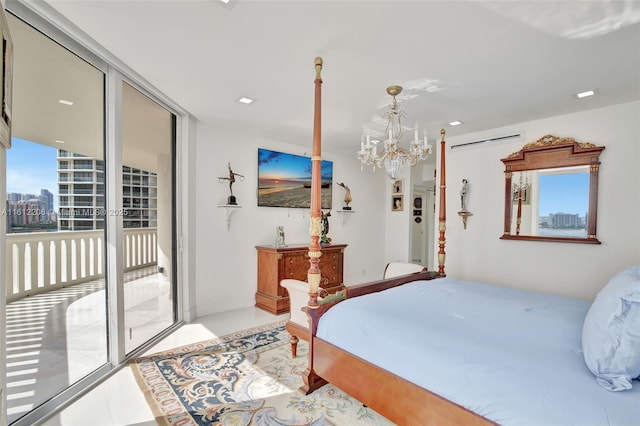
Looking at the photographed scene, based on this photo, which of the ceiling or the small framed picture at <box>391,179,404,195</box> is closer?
the ceiling

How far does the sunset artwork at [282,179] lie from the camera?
14.6 feet

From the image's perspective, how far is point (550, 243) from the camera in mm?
3416

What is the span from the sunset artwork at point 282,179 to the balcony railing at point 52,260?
6.82 feet

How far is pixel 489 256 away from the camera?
3.88 m

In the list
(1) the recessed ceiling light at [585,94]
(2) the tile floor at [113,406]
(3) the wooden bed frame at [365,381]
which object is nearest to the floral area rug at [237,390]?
(2) the tile floor at [113,406]

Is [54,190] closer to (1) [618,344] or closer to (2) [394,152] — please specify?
(2) [394,152]

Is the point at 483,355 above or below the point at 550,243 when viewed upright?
below

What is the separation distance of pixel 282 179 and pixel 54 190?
117 inches

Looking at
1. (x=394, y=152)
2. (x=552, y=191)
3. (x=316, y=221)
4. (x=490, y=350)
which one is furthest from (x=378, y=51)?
(x=552, y=191)

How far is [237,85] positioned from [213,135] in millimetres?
1403

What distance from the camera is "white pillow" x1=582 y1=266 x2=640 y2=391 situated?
3.81 ft

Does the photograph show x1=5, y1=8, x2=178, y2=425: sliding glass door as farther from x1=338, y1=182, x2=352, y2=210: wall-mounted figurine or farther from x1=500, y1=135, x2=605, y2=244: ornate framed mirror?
x1=500, y1=135, x2=605, y2=244: ornate framed mirror

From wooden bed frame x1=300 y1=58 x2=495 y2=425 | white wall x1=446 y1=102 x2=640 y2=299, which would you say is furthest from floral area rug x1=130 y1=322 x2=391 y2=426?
white wall x1=446 y1=102 x2=640 y2=299

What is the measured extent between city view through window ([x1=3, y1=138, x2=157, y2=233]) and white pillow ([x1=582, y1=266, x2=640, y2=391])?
2.92m
